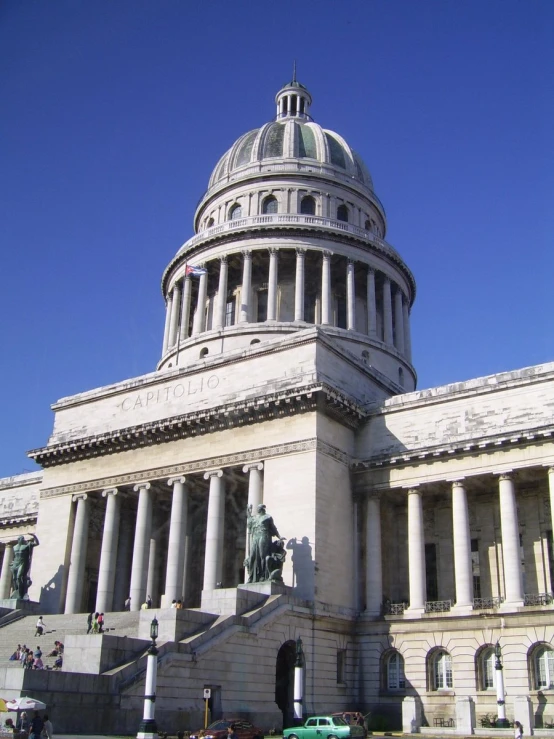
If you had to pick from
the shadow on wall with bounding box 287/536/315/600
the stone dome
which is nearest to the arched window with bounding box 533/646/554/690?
the shadow on wall with bounding box 287/536/315/600

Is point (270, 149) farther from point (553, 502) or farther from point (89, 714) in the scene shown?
point (89, 714)

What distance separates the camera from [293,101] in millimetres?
79625

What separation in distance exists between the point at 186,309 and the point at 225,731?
143ft

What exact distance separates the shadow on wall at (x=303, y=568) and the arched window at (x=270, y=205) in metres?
35.4

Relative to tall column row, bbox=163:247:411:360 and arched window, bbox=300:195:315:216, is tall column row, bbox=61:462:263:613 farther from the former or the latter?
arched window, bbox=300:195:315:216

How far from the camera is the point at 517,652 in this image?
3772cm

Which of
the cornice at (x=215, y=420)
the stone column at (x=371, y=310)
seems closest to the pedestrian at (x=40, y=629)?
the cornice at (x=215, y=420)

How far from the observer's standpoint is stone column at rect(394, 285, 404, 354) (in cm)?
6775

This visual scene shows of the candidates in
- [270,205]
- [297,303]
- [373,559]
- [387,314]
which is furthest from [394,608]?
[270,205]

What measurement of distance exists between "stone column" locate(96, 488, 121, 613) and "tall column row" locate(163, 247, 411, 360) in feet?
56.0

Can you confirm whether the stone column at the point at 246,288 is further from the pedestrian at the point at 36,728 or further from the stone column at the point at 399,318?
the pedestrian at the point at 36,728

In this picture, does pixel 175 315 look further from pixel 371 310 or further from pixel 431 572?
pixel 431 572

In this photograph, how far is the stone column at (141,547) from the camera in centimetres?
4612

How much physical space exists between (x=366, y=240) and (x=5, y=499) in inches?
1378
